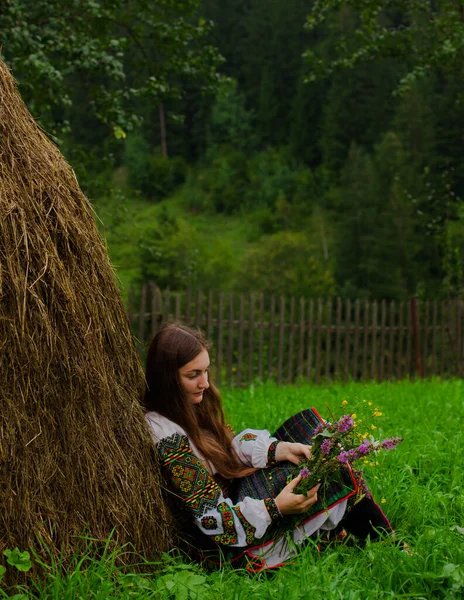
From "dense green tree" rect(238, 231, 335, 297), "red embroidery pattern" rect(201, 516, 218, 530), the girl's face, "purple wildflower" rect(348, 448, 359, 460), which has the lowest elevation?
"dense green tree" rect(238, 231, 335, 297)

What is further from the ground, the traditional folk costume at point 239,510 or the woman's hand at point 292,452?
the woman's hand at point 292,452

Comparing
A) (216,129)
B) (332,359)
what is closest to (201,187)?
(216,129)

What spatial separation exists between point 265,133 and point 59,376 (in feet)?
232

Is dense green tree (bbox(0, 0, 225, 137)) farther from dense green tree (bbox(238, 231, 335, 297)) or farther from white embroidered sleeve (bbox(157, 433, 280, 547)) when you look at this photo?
dense green tree (bbox(238, 231, 335, 297))

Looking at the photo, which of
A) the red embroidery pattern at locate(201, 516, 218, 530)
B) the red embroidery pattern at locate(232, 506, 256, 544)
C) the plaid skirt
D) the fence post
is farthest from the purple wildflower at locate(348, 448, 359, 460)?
the fence post

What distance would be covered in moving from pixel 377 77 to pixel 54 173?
56536mm

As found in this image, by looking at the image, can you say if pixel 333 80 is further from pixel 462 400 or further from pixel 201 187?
pixel 462 400

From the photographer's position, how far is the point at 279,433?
132 inches

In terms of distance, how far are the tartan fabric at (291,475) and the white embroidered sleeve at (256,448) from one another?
0.08 metres

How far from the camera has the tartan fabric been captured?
2.98 meters

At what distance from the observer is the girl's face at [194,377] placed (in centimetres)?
310

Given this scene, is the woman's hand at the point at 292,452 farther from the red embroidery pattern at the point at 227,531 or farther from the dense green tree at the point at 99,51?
the dense green tree at the point at 99,51

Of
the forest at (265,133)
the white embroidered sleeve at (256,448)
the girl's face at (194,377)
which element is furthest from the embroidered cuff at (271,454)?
the forest at (265,133)

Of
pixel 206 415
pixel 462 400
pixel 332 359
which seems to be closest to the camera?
pixel 206 415
